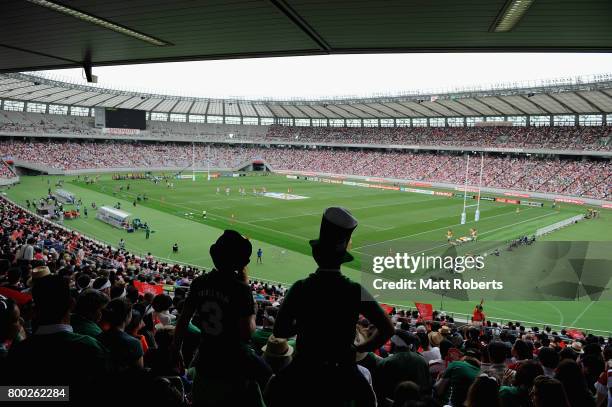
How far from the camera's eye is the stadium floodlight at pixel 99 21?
7.48m

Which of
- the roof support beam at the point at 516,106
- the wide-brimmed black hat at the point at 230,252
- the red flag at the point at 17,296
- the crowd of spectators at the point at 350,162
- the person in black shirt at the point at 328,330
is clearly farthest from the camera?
the roof support beam at the point at 516,106

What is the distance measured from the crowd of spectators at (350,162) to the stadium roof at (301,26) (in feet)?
199

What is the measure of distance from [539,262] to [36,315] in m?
30.3

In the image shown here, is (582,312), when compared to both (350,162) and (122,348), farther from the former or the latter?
(350,162)

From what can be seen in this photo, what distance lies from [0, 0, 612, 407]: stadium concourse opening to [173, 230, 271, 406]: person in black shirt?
0.05 ft

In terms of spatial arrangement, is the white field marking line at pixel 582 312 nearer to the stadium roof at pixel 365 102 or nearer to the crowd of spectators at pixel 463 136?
the stadium roof at pixel 365 102

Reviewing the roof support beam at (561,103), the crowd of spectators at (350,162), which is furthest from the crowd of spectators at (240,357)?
the roof support beam at (561,103)

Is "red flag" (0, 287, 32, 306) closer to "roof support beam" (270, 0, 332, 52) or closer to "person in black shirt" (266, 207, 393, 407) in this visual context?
"person in black shirt" (266, 207, 393, 407)

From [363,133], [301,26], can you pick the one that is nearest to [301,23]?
[301,26]

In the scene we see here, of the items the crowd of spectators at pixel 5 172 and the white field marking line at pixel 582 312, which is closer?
the white field marking line at pixel 582 312

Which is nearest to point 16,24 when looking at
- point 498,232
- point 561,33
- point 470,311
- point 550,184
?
point 561,33

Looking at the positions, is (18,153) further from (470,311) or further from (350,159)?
(470,311)

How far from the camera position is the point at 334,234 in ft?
9.46

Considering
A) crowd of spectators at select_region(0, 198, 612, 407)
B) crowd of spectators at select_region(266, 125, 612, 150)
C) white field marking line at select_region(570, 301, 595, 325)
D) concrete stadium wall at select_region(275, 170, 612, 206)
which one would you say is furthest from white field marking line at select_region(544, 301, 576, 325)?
crowd of spectators at select_region(266, 125, 612, 150)
